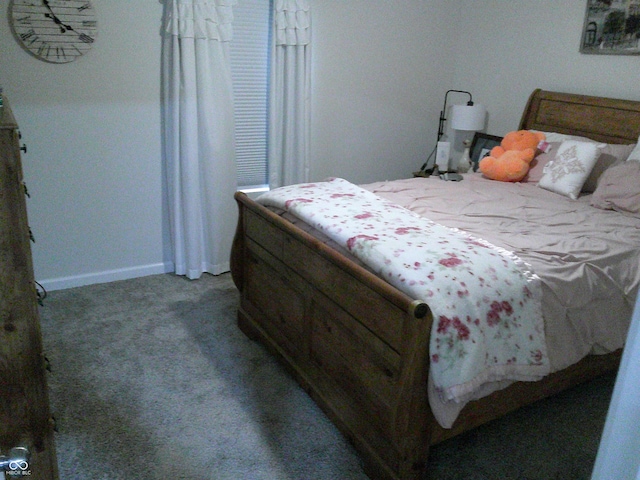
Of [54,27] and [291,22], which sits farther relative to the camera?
[291,22]

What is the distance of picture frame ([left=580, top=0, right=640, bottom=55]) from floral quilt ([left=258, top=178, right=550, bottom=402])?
198cm

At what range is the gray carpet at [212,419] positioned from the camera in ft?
6.54

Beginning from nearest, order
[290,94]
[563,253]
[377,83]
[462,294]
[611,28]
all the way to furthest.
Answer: [462,294] → [563,253] → [611,28] → [290,94] → [377,83]

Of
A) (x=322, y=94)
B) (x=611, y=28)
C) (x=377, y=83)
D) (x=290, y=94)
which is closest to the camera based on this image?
(x=611, y=28)

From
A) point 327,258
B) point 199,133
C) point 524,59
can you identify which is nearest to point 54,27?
point 199,133

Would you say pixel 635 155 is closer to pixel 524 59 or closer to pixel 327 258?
pixel 524 59

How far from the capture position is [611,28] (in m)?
3.31

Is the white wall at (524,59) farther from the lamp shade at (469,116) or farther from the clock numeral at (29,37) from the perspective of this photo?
the clock numeral at (29,37)

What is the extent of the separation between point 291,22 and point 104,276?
1.99 metres

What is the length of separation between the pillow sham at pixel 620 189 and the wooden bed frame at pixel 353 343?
79 centimetres

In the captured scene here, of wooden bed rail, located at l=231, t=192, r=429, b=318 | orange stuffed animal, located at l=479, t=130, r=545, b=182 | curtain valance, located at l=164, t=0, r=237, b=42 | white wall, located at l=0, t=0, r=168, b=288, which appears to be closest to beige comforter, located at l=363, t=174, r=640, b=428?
wooden bed rail, located at l=231, t=192, r=429, b=318

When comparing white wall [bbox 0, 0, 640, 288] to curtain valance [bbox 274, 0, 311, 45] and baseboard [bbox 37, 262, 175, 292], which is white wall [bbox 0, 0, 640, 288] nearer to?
baseboard [bbox 37, 262, 175, 292]

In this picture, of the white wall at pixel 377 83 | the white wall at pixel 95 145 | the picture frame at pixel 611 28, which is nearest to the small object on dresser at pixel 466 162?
the white wall at pixel 377 83

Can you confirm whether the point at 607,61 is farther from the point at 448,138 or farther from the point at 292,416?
the point at 292,416
